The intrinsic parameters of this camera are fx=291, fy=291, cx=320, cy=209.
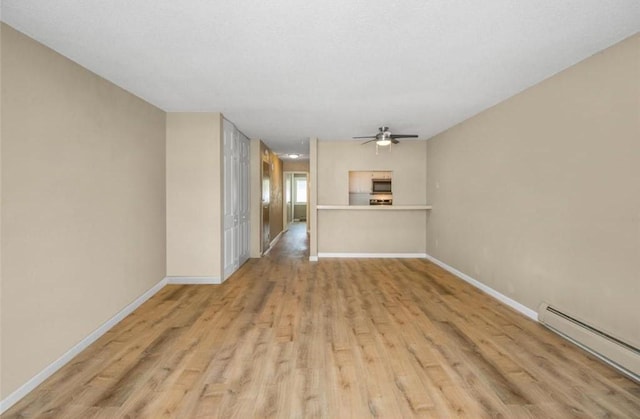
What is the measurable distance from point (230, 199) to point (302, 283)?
1.80 m

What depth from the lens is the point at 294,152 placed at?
788 cm

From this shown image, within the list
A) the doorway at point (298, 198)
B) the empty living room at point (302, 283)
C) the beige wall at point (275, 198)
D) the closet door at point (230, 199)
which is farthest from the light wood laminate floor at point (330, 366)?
the doorway at point (298, 198)

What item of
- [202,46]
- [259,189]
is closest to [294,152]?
[259,189]

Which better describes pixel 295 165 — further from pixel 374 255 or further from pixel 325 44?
pixel 325 44

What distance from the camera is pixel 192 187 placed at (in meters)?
4.23

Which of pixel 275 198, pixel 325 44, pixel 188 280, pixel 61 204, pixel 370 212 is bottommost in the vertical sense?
pixel 188 280

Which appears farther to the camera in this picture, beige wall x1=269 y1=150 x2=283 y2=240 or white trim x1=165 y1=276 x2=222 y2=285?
beige wall x1=269 y1=150 x2=283 y2=240

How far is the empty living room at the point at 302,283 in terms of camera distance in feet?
6.19

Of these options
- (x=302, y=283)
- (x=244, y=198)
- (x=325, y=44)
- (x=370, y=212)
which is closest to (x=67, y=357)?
(x=302, y=283)

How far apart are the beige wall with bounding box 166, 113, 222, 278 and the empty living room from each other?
0.10ft

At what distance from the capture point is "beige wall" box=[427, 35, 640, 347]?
2.23 metres

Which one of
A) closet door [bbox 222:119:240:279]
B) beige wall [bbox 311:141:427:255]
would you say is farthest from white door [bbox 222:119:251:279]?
beige wall [bbox 311:141:427:255]

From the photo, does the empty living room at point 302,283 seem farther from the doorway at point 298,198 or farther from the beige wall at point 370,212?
the doorway at point 298,198

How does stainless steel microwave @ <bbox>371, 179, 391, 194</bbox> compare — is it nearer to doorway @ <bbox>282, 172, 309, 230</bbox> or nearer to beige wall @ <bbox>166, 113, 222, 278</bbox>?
beige wall @ <bbox>166, 113, 222, 278</bbox>
